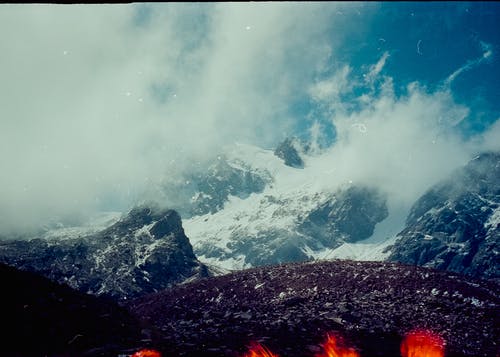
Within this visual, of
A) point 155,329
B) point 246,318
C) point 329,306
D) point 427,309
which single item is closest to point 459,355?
point 427,309

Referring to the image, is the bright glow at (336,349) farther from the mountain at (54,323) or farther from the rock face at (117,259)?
the rock face at (117,259)

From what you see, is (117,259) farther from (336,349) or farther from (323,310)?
(336,349)

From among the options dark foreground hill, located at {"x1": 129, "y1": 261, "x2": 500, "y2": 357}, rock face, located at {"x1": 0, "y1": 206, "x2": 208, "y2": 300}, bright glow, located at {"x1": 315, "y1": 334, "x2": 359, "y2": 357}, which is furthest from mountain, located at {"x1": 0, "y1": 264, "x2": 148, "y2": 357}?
rock face, located at {"x1": 0, "y1": 206, "x2": 208, "y2": 300}

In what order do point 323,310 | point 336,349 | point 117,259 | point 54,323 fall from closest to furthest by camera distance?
1. point 54,323
2. point 336,349
3. point 323,310
4. point 117,259

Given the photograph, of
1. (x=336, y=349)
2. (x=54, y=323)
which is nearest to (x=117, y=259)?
(x=54, y=323)

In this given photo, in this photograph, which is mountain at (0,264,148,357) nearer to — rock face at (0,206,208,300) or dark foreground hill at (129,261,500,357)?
dark foreground hill at (129,261,500,357)

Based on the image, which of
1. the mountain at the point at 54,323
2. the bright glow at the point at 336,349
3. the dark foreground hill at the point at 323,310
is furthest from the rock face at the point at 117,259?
the bright glow at the point at 336,349
